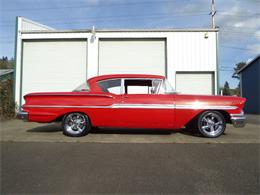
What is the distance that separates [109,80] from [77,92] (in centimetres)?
90

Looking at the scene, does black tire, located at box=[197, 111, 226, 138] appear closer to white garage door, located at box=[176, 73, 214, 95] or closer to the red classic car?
the red classic car

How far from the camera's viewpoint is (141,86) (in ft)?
24.5

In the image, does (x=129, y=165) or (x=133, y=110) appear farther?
(x=133, y=110)

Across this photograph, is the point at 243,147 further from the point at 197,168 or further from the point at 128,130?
the point at 128,130

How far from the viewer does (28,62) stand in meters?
14.4

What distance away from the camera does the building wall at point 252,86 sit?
83.3 ft

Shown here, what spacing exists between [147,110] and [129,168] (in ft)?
9.21

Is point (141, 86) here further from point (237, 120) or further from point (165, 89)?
point (237, 120)

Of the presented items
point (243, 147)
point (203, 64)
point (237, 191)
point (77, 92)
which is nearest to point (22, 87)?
point (77, 92)

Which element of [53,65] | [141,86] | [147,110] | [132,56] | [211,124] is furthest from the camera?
[53,65]

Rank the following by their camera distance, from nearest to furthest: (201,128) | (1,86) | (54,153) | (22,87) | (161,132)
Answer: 1. (54,153)
2. (201,128)
3. (161,132)
4. (1,86)
5. (22,87)

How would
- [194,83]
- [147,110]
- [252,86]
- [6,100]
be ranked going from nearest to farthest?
[147,110]
[6,100]
[194,83]
[252,86]

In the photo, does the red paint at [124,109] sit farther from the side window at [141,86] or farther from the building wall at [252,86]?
the building wall at [252,86]

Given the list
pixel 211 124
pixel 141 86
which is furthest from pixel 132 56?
pixel 211 124
